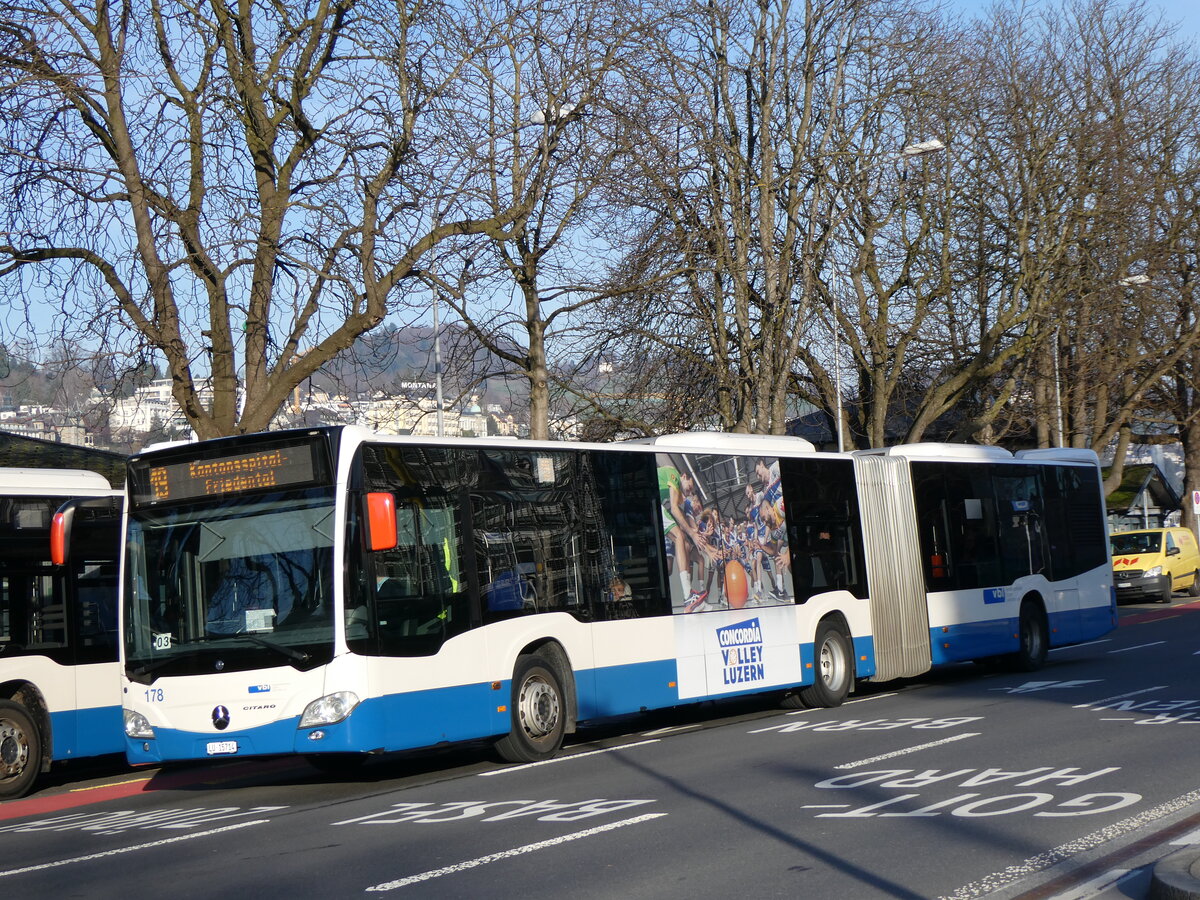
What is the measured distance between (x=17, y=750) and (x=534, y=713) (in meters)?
4.73

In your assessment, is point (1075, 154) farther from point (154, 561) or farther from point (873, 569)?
point (154, 561)

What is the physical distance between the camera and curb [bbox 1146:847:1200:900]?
6.08 meters

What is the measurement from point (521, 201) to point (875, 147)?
1267 cm

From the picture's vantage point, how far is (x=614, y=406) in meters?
25.8

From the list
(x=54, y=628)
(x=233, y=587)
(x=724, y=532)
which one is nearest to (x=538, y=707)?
(x=233, y=587)

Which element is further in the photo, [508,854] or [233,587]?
[233,587]

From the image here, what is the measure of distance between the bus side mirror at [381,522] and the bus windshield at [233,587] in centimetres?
37

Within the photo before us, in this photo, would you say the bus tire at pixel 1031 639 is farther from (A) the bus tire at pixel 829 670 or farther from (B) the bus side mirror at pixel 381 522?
(B) the bus side mirror at pixel 381 522

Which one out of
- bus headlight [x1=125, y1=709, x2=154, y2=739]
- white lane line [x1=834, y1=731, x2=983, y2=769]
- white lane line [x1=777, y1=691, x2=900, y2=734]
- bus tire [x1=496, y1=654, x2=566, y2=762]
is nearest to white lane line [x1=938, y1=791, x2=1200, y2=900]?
white lane line [x1=834, y1=731, x2=983, y2=769]

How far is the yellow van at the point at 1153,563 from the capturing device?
3731 centimetres

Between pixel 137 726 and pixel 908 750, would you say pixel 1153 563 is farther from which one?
pixel 137 726

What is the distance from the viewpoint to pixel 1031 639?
68.6 feet

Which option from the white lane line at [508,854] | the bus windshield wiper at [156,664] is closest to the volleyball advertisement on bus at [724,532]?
the bus windshield wiper at [156,664]

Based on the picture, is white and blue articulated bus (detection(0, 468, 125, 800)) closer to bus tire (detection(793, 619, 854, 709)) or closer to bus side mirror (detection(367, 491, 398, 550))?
bus side mirror (detection(367, 491, 398, 550))
